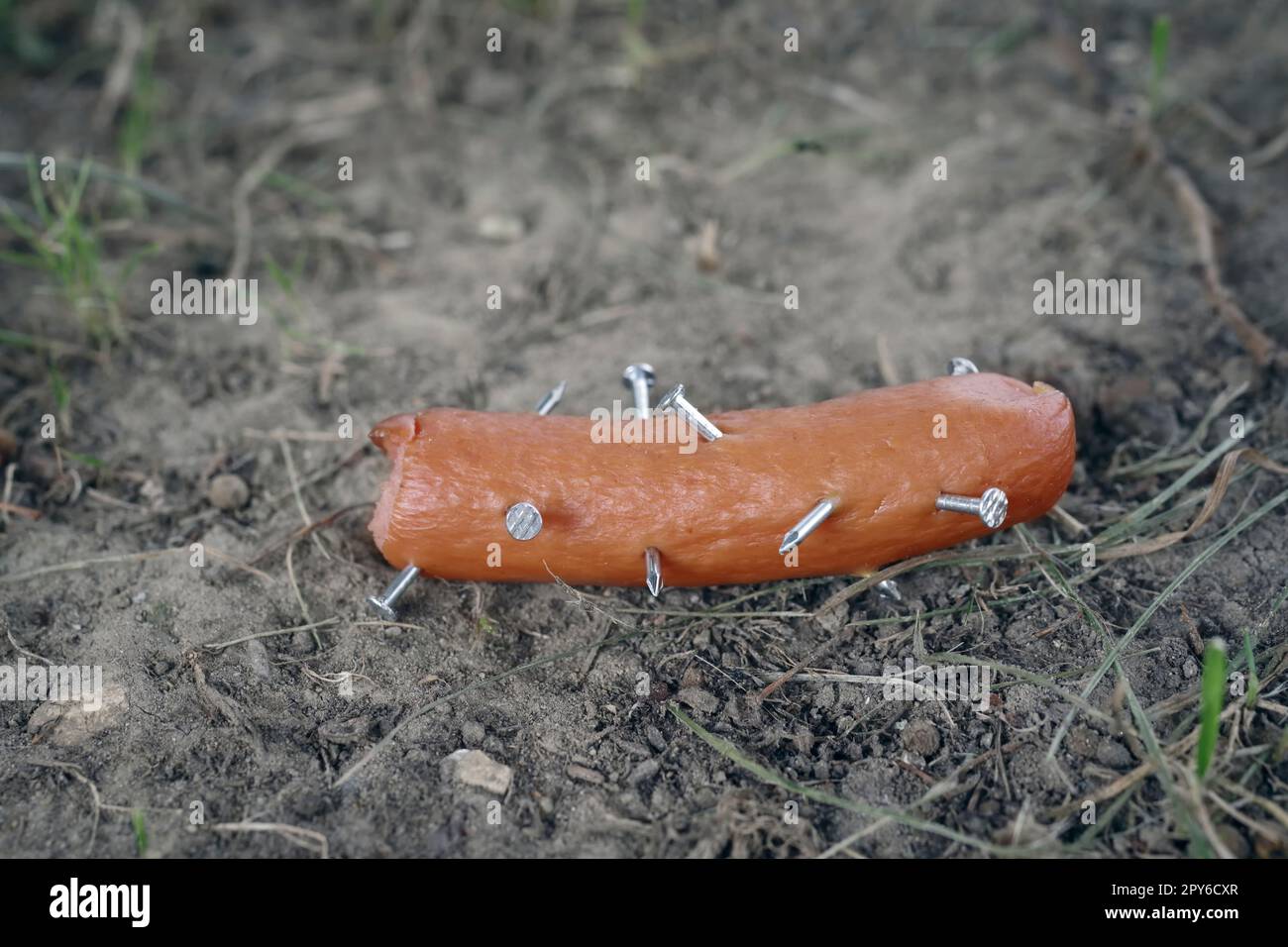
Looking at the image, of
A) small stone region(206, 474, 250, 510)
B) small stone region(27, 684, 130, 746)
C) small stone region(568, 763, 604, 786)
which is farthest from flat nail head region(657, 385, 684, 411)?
small stone region(27, 684, 130, 746)

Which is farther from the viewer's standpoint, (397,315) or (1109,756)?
(397,315)

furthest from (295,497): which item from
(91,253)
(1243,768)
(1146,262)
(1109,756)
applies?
(1146,262)

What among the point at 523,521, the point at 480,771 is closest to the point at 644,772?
the point at 480,771

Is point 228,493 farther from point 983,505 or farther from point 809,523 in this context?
point 983,505

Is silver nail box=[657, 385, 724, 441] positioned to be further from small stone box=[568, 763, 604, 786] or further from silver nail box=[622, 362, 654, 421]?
small stone box=[568, 763, 604, 786]

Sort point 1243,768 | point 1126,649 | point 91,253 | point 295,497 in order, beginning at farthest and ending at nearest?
point 91,253
point 295,497
point 1126,649
point 1243,768
